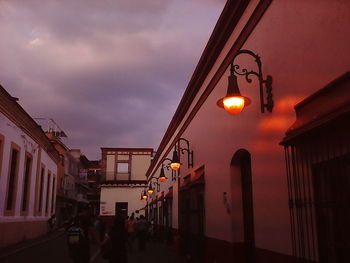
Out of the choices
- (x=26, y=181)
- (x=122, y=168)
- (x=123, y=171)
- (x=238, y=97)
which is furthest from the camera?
(x=122, y=168)

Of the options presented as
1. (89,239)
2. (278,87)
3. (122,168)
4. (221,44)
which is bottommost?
(89,239)

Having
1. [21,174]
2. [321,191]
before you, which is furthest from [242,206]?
[21,174]

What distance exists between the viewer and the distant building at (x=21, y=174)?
15947mm

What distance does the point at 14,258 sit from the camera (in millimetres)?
13133

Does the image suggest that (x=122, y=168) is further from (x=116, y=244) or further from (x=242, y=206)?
(x=242, y=206)

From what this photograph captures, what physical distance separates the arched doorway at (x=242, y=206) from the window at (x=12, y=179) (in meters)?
12.1

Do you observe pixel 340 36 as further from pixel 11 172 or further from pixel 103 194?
pixel 103 194

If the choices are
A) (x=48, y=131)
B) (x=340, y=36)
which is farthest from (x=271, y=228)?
(x=48, y=131)

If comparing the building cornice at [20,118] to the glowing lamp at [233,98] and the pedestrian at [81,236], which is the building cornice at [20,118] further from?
the glowing lamp at [233,98]

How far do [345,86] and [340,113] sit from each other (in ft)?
1.27

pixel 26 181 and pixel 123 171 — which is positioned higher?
pixel 123 171

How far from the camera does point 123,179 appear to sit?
44.8 meters

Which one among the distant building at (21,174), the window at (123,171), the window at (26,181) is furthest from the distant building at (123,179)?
the window at (26,181)

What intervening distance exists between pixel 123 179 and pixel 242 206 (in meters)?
37.4
